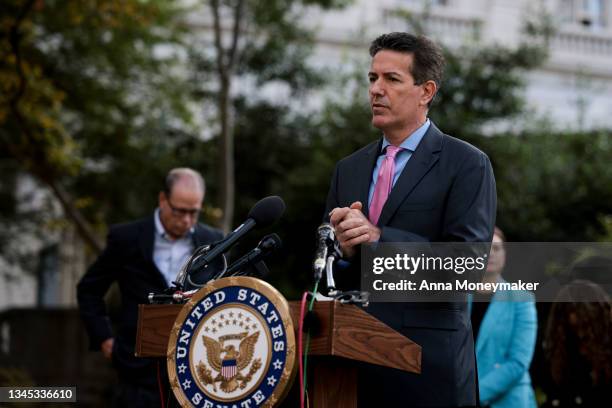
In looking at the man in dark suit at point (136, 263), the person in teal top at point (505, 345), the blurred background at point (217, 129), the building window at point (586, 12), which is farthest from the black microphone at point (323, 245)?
the building window at point (586, 12)

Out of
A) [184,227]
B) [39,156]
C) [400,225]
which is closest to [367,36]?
[39,156]

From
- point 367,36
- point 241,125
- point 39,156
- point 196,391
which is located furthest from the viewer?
point 367,36

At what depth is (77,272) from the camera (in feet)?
64.4

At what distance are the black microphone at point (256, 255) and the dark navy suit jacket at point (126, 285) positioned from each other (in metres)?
2.41

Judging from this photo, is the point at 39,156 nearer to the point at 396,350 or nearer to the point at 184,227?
the point at 184,227

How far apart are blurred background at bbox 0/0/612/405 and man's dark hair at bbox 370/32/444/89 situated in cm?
861

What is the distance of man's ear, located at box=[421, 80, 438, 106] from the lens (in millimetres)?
3844

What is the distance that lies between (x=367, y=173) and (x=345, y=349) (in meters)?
1.06

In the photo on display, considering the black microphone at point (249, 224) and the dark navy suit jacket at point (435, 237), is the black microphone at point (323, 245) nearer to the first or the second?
the dark navy suit jacket at point (435, 237)

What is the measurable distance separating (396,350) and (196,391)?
69 cm

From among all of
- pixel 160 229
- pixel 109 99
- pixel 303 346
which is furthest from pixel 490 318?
pixel 109 99

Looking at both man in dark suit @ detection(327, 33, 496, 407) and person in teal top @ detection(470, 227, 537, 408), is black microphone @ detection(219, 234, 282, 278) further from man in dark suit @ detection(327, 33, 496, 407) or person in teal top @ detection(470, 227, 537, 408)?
person in teal top @ detection(470, 227, 537, 408)

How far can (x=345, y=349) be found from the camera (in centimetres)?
306

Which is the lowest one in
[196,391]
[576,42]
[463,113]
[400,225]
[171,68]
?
[196,391]
